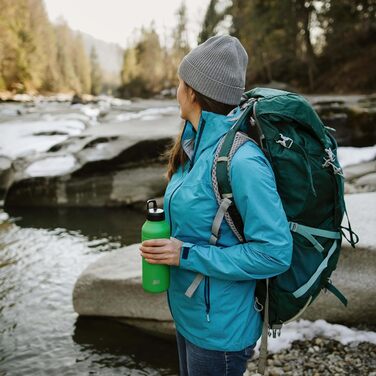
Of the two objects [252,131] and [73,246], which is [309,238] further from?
[73,246]

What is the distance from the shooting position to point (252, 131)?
180 centimetres

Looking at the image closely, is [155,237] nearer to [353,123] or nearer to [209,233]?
[209,233]

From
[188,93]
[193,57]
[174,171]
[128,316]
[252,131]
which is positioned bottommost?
[128,316]

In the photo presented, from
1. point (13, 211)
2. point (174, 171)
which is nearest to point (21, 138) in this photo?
point (13, 211)

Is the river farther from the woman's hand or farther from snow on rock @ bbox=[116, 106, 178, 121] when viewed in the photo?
snow on rock @ bbox=[116, 106, 178, 121]

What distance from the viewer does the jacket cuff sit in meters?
1.81

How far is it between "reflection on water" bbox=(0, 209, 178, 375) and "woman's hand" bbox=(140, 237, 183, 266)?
2569 mm

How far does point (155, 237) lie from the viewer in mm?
1904

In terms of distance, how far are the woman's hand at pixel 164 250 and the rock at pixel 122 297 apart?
7.73 feet

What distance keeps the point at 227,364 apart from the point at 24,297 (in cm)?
440

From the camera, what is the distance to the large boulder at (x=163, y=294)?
3.79 m

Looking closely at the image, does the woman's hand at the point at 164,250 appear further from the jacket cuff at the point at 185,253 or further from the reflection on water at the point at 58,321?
the reflection on water at the point at 58,321

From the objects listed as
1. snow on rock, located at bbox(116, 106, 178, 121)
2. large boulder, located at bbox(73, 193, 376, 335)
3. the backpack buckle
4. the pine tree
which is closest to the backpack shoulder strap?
the backpack buckle

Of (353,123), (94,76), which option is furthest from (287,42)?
(94,76)
